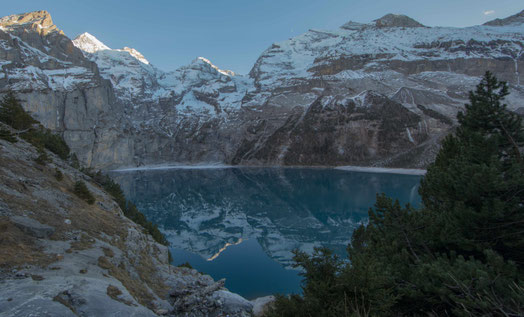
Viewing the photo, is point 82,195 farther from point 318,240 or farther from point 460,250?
point 318,240

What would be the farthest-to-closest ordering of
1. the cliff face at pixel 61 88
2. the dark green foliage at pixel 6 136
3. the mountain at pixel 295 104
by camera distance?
the mountain at pixel 295 104, the cliff face at pixel 61 88, the dark green foliage at pixel 6 136

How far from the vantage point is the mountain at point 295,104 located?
379 feet

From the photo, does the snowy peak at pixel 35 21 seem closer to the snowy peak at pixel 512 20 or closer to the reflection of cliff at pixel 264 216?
the reflection of cliff at pixel 264 216

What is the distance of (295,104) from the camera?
168 metres

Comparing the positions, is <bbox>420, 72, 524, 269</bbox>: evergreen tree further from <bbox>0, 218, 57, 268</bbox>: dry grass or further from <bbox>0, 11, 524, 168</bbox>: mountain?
<bbox>0, 11, 524, 168</bbox>: mountain

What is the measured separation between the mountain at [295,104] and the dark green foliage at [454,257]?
336 feet

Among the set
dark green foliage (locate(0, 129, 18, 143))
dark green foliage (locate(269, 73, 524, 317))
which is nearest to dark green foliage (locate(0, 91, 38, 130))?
dark green foliage (locate(0, 129, 18, 143))

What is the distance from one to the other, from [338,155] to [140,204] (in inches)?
4140

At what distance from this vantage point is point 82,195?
12766 mm

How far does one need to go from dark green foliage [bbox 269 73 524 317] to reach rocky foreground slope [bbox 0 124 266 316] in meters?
3.71

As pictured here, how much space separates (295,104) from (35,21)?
157 m

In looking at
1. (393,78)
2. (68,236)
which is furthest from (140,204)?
(393,78)

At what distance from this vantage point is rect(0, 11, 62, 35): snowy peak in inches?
5176

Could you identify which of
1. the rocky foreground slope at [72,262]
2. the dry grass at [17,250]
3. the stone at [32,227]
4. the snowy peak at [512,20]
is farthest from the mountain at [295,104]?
the dry grass at [17,250]
